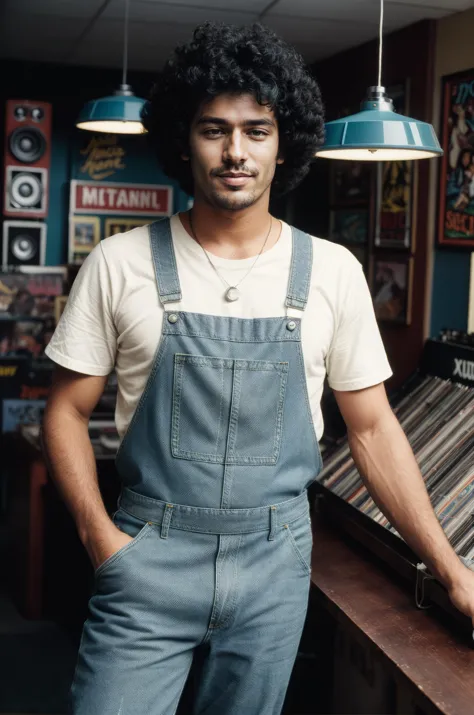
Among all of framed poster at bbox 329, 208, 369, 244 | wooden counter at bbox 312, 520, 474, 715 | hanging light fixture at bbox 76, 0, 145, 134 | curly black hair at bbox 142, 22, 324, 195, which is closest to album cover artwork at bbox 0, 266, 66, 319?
framed poster at bbox 329, 208, 369, 244

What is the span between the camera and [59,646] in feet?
14.3

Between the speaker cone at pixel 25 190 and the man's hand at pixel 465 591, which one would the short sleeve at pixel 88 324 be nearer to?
the man's hand at pixel 465 591

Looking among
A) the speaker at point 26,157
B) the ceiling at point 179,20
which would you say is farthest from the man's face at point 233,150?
the speaker at point 26,157

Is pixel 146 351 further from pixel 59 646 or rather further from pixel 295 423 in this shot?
pixel 59 646

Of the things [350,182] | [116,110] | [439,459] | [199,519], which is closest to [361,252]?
[350,182]

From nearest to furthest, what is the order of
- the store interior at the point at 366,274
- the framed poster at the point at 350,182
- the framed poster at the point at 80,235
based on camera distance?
the store interior at the point at 366,274
the framed poster at the point at 350,182
the framed poster at the point at 80,235

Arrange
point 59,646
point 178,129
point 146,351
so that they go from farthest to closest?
1. point 59,646
2. point 178,129
3. point 146,351

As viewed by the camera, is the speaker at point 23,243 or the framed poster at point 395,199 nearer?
the framed poster at point 395,199

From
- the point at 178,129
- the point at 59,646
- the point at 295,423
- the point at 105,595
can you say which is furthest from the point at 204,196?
the point at 59,646

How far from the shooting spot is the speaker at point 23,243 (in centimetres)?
695

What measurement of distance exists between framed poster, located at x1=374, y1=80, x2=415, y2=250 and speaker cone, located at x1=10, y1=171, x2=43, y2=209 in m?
2.99

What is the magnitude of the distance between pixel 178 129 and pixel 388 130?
0.77m

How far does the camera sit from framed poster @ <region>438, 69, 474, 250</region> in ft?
13.0

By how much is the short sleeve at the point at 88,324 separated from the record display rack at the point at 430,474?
102 cm
